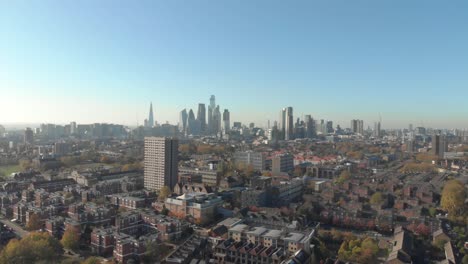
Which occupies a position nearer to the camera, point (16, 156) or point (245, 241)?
point (245, 241)

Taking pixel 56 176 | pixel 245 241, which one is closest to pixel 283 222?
pixel 245 241

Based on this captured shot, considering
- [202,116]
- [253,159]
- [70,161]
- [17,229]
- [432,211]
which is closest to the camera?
[17,229]

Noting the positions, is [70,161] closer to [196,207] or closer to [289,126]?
[196,207]

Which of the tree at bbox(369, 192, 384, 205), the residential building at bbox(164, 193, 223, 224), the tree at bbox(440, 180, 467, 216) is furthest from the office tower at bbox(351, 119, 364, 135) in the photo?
the residential building at bbox(164, 193, 223, 224)

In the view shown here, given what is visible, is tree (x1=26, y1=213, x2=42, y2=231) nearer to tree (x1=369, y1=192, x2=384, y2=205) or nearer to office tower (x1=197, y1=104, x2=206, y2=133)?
tree (x1=369, y1=192, x2=384, y2=205)

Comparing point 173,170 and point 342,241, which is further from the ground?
point 173,170

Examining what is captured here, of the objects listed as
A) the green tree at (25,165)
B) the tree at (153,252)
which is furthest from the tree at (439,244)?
the green tree at (25,165)

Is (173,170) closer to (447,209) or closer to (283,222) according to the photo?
(283,222)

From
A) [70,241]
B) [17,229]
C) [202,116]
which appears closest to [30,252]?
[70,241]
